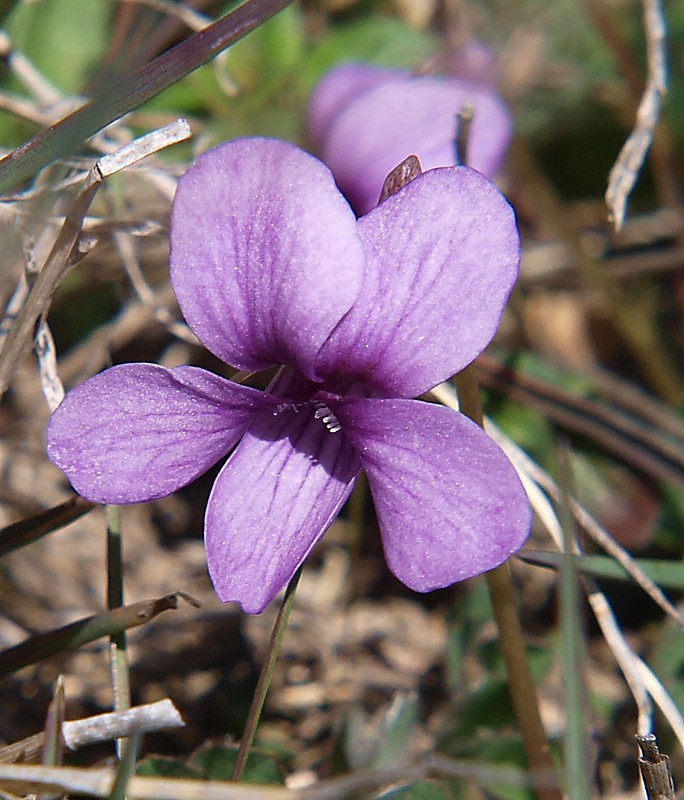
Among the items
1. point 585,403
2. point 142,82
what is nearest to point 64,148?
point 142,82

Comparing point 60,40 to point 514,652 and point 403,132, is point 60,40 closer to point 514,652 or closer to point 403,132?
point 403,132

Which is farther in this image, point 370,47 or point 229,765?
point 370,47

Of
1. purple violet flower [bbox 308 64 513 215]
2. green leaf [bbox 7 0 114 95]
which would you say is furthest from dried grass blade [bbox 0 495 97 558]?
green leaf [bbox 7 0 114 95]

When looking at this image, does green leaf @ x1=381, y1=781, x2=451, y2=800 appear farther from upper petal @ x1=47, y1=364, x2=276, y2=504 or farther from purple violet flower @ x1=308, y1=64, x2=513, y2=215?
purple violet flower @ x1=308, y1=64, x2=513, y2=215

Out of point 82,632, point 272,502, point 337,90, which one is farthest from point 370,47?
point 82,632

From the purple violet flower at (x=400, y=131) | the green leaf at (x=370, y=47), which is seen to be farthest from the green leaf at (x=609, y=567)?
the green leaf at (x=370, y=47)

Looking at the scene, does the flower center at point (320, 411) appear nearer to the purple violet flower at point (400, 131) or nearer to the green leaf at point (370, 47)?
the purple violet flower at point (400, 131)
